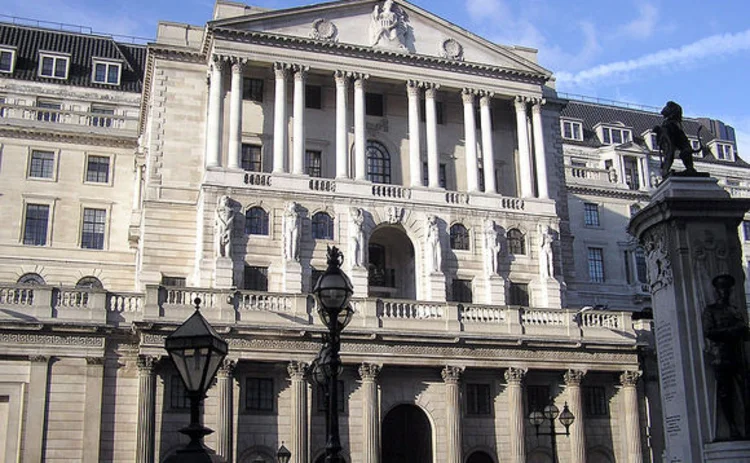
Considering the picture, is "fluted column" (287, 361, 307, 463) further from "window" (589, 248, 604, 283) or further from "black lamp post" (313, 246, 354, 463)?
"window" (589, 248, 604, 283)

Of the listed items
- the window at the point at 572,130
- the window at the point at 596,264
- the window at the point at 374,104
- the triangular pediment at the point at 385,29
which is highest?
the window at the point at 572,130

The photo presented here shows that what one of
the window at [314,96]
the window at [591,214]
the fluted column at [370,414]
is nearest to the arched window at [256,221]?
the window at [314,96]

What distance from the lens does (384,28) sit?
53.2 metres

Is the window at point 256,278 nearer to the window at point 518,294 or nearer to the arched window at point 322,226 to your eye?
the arched window at point 322,226

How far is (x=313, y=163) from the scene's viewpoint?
171 ft

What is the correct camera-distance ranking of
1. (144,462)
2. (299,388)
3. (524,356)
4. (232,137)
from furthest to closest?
(232,137) < (524,356) < (299,388) < (144,462)

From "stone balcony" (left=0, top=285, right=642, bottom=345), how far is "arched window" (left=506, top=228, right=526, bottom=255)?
6.43 metres

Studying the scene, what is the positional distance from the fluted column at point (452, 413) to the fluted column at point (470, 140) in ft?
42.0

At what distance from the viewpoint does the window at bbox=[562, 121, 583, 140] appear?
3326 inches

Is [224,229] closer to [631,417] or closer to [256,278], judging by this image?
[256,278]

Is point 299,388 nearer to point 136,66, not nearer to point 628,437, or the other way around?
point 628,437

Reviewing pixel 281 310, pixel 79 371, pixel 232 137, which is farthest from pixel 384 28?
pixel 79 371

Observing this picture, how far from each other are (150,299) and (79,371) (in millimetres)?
4193

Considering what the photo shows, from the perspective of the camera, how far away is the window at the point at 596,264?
71125 mm
